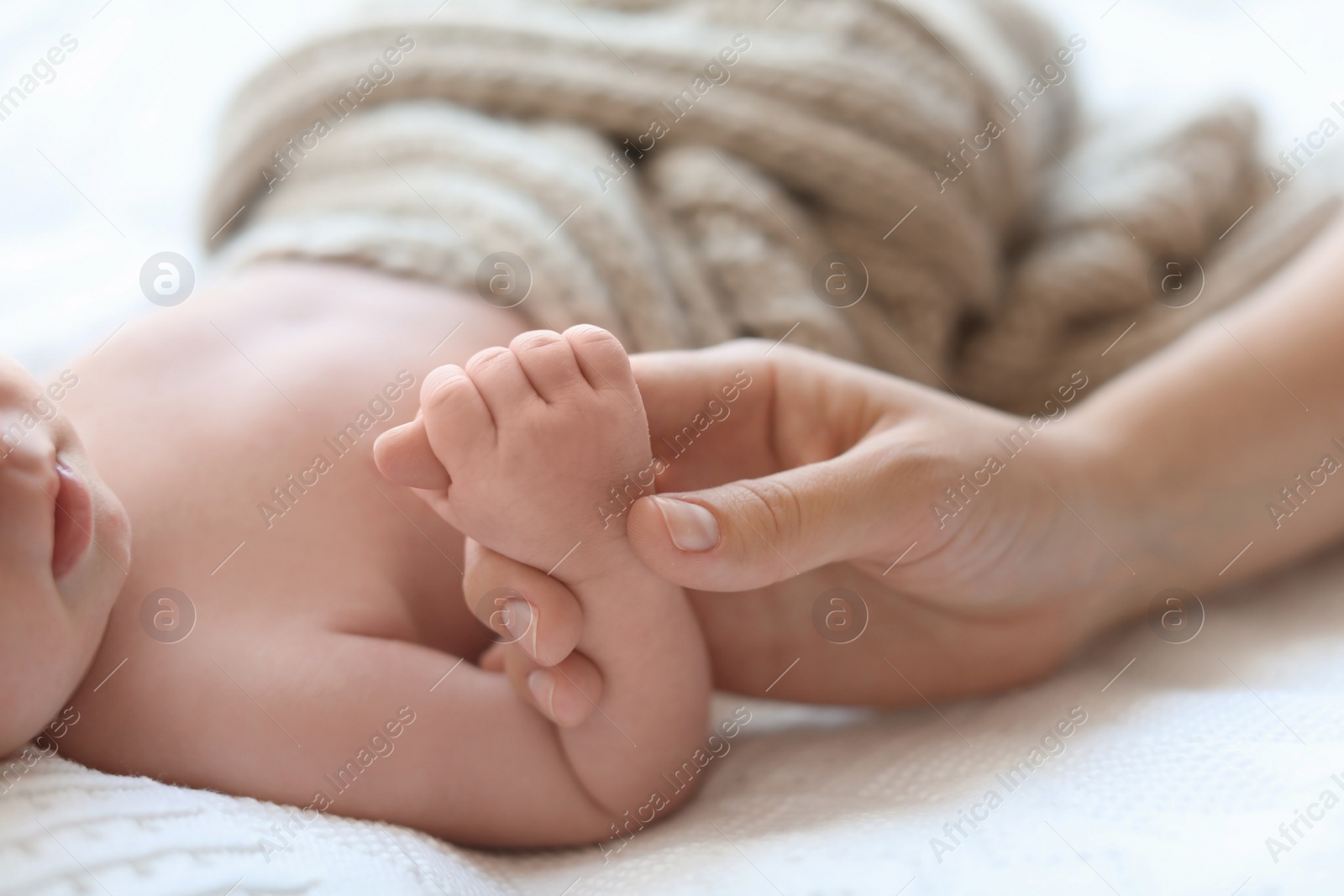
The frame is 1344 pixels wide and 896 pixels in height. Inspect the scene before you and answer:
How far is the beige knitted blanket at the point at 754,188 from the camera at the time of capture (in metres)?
1.00

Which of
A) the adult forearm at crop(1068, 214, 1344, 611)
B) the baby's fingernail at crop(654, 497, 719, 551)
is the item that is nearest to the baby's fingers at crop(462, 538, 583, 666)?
the baby's fingernail at crop(654, 497, 719, 551)

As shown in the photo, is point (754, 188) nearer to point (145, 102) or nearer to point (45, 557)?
point (45, 557)

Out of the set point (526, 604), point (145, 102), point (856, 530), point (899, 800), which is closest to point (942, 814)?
point (899, 800)

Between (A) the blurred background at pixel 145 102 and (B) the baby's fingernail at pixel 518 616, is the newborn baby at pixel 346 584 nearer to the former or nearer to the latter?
(B) the baby's fingernail at pixel 518 616

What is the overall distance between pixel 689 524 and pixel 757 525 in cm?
5

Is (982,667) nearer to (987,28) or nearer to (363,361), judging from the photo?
(363,361)

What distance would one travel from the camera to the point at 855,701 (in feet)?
2.93

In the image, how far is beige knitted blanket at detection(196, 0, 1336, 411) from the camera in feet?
3.28

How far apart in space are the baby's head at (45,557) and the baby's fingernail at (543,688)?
0.30 meters

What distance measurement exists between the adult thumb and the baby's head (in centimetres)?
36

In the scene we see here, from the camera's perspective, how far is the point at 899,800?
2.39 ft

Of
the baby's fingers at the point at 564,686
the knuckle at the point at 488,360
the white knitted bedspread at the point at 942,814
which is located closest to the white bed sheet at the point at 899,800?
the white knitted bedspread at the point at 942,814

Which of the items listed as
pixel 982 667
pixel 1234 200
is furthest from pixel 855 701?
pixel 1234 200

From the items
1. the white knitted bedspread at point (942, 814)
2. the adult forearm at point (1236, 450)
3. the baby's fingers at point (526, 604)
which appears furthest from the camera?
the adult forearm at point (1236, 450)
